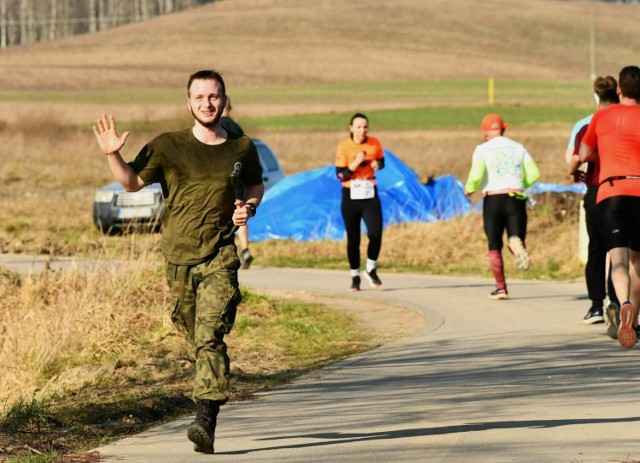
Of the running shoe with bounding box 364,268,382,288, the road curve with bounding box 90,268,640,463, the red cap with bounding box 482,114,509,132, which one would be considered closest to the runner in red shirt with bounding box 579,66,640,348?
the road curve with bounding box 90,268,640,463

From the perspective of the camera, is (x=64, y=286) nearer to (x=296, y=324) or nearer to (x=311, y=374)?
(x=296, y=324)

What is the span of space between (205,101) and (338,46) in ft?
374

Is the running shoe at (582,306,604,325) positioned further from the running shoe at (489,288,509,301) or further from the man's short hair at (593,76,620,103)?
the running shoe at (489,288,509,301)

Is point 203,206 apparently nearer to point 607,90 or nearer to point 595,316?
point 607,90

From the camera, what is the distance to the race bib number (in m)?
15.8

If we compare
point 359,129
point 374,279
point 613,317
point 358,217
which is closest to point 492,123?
point 359,129

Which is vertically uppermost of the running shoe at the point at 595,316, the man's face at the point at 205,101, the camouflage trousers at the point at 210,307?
the man's face at the point at 205,101

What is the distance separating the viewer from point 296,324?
1312 cm

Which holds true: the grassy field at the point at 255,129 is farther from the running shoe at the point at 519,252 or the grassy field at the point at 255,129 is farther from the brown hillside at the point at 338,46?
the running shoe at the point at 519,252

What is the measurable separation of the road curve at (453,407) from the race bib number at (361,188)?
292 centimetres

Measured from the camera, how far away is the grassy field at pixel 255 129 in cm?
1119

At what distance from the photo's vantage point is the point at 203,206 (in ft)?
24.7

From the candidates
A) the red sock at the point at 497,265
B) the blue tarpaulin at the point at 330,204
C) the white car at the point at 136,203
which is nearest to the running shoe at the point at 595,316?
the red sock at the point at 497,265

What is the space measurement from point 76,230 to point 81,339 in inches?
552
